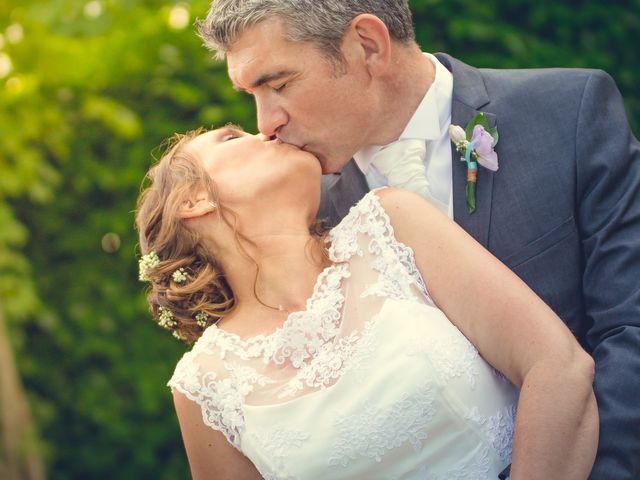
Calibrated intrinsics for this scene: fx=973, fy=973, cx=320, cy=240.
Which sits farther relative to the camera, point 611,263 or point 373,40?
point 373,40

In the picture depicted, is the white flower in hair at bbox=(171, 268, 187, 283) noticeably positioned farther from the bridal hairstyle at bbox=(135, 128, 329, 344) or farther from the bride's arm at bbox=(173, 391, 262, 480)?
the bride's arm at bbox=(173, 391, 262, 480)

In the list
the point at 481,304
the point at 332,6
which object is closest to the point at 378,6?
the point at 332,6

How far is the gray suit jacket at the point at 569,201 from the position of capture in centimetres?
292

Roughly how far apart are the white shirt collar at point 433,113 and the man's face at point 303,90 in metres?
0.16

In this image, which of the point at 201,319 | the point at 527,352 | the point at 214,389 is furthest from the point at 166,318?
the point at 527,352

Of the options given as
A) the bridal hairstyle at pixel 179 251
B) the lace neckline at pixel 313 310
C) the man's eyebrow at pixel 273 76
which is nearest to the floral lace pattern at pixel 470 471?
the lace neckline at pixel 313 310

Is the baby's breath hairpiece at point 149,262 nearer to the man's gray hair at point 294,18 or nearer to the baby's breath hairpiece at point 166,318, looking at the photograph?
the baby's breath hairpiece at point 166,318

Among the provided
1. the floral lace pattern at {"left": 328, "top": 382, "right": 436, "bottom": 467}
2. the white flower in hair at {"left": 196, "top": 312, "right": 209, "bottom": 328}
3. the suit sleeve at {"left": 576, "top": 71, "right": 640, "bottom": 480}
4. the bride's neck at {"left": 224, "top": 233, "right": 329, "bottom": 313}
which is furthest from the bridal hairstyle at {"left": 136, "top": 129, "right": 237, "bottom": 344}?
the suit sleeve at {"left": 576, "top": 71, "right": 640, "bottom": 480}

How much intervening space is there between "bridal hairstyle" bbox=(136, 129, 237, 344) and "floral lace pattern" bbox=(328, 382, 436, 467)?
66 cm

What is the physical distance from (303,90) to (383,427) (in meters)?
1.11

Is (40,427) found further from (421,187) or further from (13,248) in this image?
(421,187)

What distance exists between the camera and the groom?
297 centimetres

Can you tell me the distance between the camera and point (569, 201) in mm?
3014

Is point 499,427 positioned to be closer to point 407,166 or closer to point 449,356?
point 449,356
